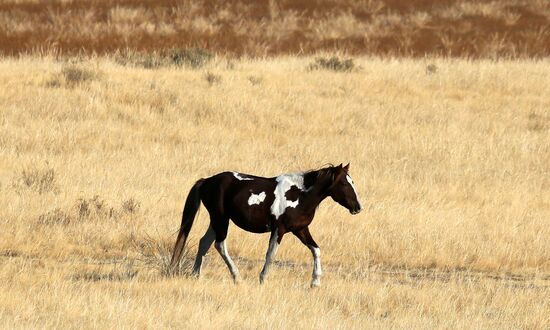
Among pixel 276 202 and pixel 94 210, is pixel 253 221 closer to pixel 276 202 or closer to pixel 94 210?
pixel 276 202

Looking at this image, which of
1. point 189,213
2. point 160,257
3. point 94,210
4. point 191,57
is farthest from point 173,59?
point 189,213

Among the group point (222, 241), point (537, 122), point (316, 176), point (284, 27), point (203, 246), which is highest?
point (316, 176)

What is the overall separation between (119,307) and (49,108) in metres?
14.0

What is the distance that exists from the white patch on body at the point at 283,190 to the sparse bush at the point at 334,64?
1738 centimetres

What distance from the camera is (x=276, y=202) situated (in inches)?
385

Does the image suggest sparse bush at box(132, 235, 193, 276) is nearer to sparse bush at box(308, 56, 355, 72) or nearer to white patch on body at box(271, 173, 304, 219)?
white patch on body at box(271, 173, 304, 219)

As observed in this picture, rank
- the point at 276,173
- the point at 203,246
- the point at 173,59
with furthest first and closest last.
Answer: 1. the point at 173,59
2. the point at 276,173
3. the point at 203,246

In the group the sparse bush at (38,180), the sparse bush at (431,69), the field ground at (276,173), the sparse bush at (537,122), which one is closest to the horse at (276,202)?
the field ground at (276,173)

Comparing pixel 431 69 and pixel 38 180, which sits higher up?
pixel 38 180

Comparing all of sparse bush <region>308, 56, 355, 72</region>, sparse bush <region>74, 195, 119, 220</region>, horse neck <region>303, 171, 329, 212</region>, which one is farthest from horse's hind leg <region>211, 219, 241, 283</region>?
sparse bush <region>308, 56, 355, 72</region>

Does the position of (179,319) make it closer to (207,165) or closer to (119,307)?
(119,307)

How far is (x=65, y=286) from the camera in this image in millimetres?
9391

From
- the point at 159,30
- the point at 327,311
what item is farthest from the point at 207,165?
Result: the point at 159,30

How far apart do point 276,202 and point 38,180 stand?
6455mm
